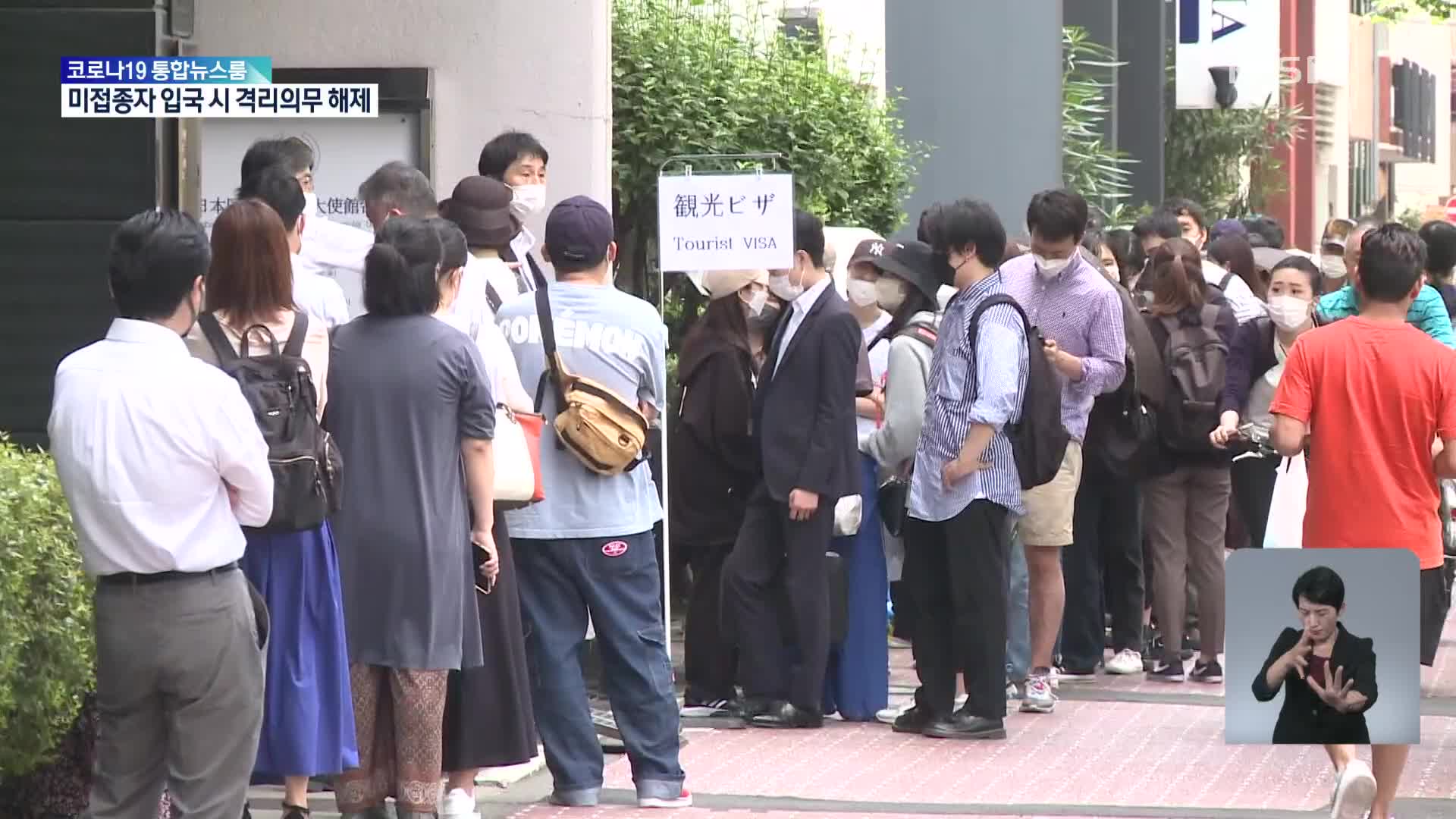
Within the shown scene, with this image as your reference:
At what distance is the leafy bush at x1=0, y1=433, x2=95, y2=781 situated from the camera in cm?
654

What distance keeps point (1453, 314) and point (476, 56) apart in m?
4.69

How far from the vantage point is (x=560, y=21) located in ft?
37.0

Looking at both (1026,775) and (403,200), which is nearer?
(403,200)

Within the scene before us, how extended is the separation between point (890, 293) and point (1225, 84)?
20.9 metres

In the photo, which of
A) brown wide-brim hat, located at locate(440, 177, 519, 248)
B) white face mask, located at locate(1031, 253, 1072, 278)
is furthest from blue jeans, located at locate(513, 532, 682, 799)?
white face mask, located at locate(1031, 253, 1072, 278)

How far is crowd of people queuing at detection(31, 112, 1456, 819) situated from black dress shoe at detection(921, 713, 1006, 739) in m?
0.01

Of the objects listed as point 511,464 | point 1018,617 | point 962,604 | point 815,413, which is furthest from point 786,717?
point 511,464

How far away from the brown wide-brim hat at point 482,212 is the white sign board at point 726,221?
160 cm

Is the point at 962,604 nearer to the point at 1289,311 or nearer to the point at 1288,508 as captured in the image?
the point at 1288,508

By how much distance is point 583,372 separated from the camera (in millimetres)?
7957

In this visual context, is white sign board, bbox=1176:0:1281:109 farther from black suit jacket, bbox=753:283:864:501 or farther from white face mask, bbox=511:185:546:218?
white face mask, bbox=511:185:546:218

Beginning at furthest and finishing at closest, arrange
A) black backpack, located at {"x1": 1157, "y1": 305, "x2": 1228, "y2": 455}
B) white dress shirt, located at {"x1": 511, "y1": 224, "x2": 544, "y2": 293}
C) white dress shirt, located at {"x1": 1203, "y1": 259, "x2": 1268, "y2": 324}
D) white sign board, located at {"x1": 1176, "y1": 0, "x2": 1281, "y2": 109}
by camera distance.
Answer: white sign board, located at {"x1": 1176, "y1": 0, "x2": 1281, "y2": 109}, white dress shirt, located at {"x1": 1203, "y1": 259, "x2": 1268, "y2": 324}, black backpack, located at {"x1": 1157, "y1": 305, "x2": 1228, "y2": 455}, white dress shirt, located at {"x1": 511, "y1": 224, "x2": 544, "y2": 293}

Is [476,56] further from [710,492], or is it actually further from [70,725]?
[70,725]

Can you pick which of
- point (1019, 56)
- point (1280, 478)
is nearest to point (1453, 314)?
point (1280, 478)
